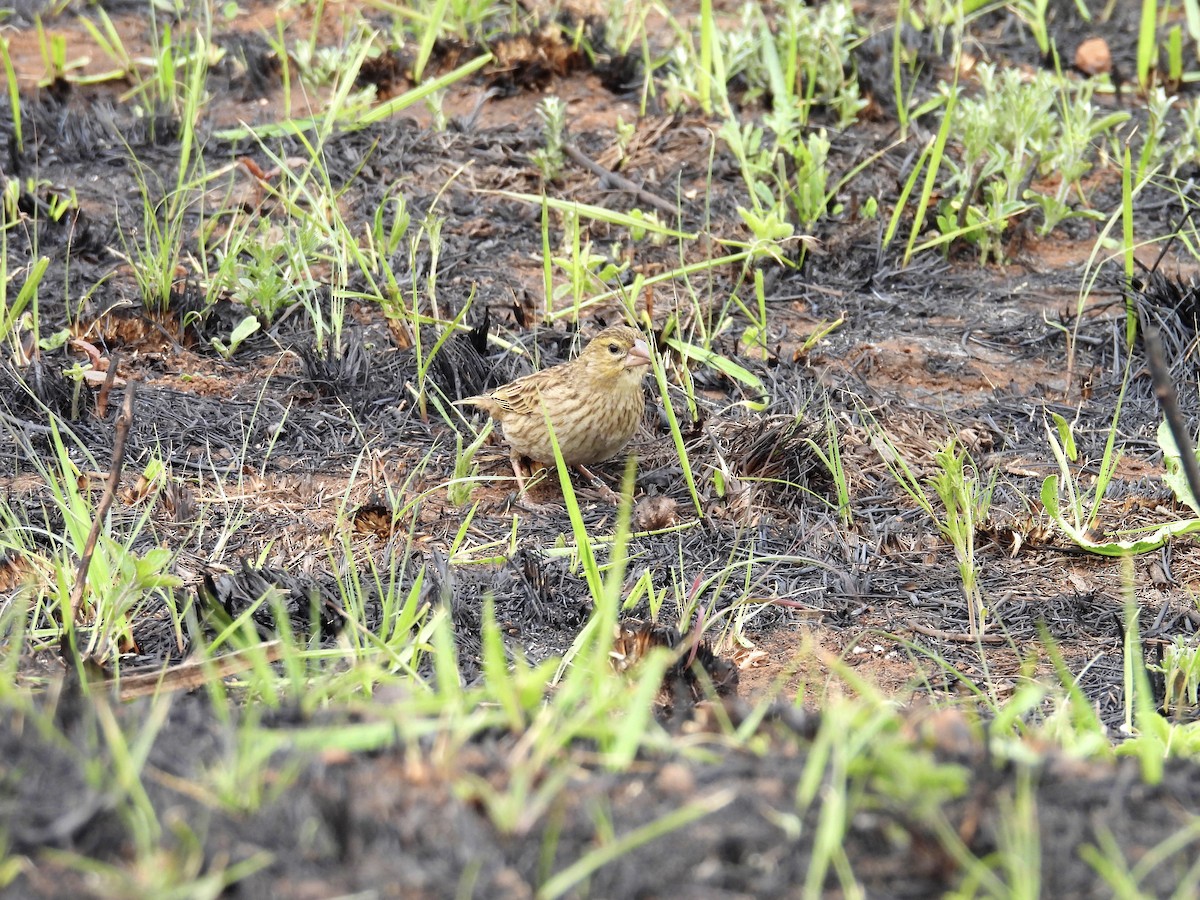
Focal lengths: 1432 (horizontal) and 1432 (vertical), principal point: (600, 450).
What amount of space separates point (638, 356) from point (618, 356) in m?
0.16

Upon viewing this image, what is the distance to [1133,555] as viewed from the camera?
4805mm

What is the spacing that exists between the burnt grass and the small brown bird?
198 millimetres

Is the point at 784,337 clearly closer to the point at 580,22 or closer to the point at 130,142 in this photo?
the point at 580,22

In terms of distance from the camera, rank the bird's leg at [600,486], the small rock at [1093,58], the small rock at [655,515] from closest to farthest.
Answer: the small rock at [655,515] → the bird's leg at [600,486] → the small rock at [1093,58]

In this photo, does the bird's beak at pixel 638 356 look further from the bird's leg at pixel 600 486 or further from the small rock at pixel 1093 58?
the small rock at pixel 1093 58

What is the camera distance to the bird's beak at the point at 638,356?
5.42 meters

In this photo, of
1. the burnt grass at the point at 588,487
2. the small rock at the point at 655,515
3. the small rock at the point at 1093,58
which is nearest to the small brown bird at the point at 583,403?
the burnt grass at the point at 588,487

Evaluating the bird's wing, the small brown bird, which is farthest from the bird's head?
the bird's wing

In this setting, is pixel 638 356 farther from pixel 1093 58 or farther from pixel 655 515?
pixel 1093 58

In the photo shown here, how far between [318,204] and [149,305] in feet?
2.76

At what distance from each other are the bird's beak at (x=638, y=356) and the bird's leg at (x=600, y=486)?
1.64ft

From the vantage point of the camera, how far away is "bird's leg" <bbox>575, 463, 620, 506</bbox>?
555 centimetres

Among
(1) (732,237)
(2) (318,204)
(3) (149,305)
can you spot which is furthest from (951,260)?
(3) (149,305)

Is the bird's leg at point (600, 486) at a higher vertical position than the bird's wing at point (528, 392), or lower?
lower
